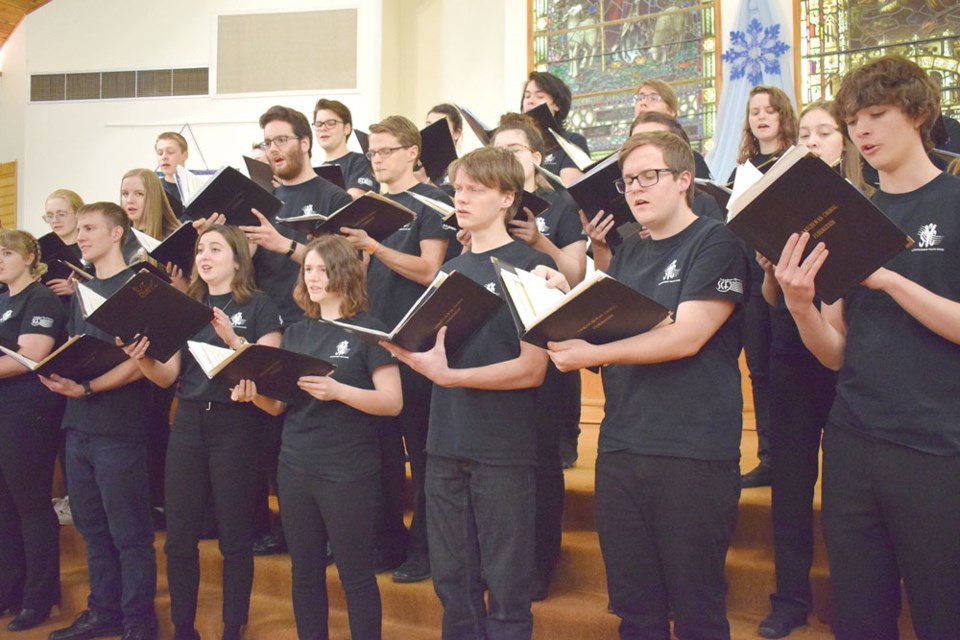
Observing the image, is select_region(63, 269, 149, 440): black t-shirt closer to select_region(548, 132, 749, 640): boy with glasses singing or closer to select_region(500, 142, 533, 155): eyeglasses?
select_region(500, 142, 533, 155): eyeglasses

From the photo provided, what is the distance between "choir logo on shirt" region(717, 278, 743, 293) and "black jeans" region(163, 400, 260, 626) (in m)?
1.64

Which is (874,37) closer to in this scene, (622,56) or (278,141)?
(622,56)

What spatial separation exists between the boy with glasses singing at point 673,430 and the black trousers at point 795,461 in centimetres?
45

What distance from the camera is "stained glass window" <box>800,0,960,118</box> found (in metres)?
6.33

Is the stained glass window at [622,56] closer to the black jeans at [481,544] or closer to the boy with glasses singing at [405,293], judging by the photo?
the boy with glasses singing at [405,293]

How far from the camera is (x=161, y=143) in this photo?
470 centimetres

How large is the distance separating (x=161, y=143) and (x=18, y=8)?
5905mm

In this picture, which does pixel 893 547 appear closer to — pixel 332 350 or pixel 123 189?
pixel 332 350

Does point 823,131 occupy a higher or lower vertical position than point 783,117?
lower

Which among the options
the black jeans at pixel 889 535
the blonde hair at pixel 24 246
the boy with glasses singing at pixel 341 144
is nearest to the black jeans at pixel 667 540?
the black jeans at pixel 889 535

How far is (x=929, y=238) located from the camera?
5.71 ft

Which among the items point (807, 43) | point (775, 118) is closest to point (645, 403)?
point (775, 118)

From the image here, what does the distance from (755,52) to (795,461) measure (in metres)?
5.16

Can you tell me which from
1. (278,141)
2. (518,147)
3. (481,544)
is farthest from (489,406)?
(278,141)
